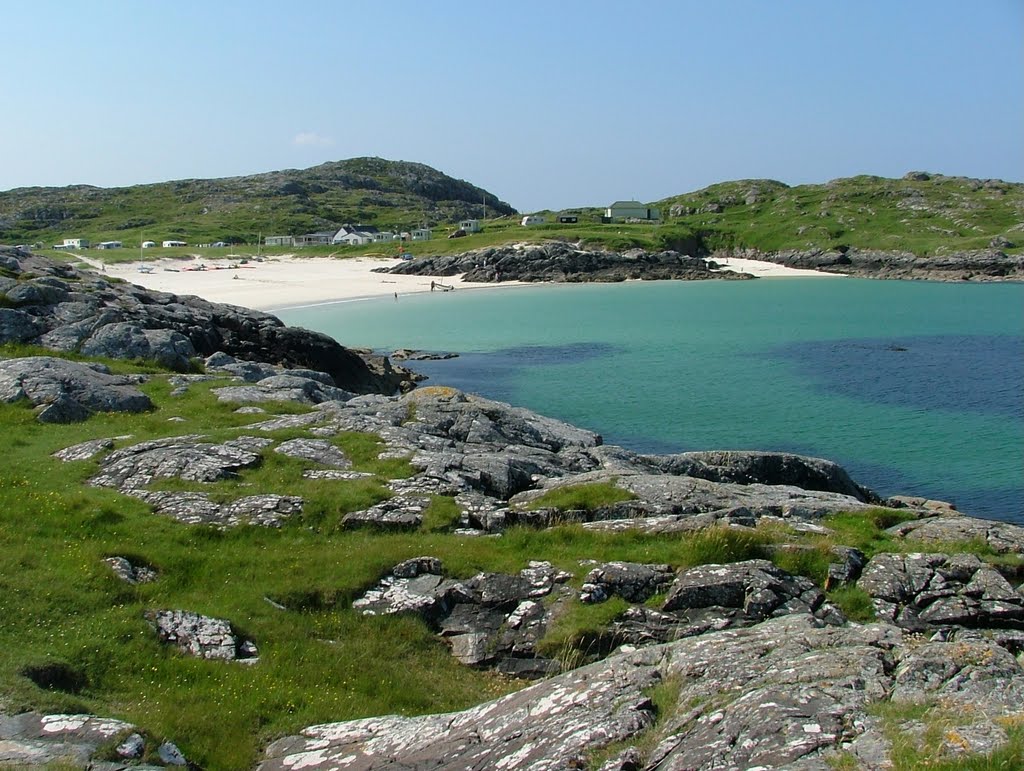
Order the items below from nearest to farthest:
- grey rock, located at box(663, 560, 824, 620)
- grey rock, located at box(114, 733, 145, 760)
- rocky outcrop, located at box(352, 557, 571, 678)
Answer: grey rock, located at box(114, 733, 145, 760), rocky outcrop, located at box(352, 557, 571, 678), grey rock, located at box(663, 560, 824, 620)

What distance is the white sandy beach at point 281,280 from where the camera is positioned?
399 feet

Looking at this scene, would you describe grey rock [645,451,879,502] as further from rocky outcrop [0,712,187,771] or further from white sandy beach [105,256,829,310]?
white sandy beach [105,256,829,310]

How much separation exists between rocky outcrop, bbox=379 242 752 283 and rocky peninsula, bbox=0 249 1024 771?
13531 cm

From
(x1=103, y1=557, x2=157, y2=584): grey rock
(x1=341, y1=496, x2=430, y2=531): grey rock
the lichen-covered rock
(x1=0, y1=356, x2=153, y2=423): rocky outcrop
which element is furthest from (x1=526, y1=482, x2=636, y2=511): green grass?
(x1=0, y1=356, x2=153, y2=423): rocky outcrop

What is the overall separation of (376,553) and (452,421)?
11926 mm

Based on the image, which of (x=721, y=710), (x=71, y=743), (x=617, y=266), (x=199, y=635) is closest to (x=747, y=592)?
(x=721, y=710)

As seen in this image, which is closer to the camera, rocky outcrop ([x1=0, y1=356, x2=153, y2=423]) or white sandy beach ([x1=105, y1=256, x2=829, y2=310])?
rocky outcrop ([x1=0, y1=356, x2=153, y2=423])

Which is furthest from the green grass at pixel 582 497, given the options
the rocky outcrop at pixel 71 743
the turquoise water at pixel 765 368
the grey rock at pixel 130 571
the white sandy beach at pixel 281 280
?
the white sandy beach at pixel 281 280

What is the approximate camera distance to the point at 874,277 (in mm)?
186875

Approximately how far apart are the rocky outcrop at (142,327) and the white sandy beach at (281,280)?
58282 millimetres

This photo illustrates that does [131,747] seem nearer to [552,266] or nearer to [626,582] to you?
[626,582]

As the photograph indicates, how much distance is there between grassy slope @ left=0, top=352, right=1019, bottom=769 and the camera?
486 inches

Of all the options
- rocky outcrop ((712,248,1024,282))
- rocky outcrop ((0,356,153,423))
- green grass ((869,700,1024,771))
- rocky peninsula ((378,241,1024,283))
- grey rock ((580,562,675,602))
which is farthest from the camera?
rocky outcrop ((712,248,1024,282))

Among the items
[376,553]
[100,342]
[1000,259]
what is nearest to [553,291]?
[1000,259]
